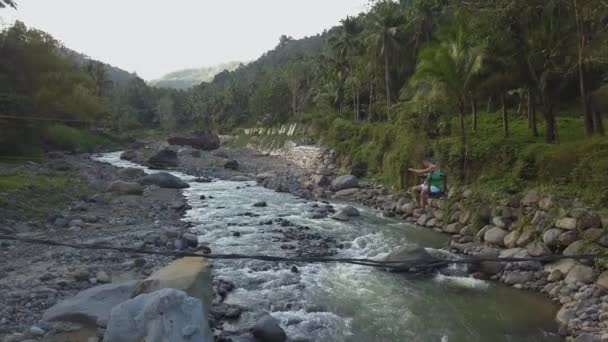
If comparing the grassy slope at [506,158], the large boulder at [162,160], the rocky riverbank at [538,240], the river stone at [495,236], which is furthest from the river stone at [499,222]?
the large boulder at [162,160]

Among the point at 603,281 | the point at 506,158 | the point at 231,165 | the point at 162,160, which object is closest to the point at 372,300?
the point at 603,281

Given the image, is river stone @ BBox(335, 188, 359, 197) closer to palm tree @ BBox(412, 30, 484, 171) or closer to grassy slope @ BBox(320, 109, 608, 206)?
grassy slope @ BBox(320, 109, 608, 206)

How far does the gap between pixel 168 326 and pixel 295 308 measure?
418 cm

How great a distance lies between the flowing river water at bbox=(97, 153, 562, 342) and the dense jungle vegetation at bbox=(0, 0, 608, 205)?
4800 millimetres

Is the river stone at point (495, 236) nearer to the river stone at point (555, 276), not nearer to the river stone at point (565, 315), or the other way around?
the river stone at point (555, 276)

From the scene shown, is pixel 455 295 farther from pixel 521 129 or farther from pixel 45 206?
pixel 521 129

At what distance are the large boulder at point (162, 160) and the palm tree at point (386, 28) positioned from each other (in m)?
23.0

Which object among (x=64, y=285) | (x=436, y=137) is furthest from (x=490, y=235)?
(x=64, y=285)

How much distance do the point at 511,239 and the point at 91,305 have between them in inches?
497

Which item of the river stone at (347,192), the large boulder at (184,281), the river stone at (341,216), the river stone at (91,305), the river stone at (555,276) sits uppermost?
the large boulder at (184,281)

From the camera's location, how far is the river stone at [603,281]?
34.1ft

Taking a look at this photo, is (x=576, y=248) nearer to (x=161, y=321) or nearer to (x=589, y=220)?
(x=589, y=220)

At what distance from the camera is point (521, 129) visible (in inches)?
1080

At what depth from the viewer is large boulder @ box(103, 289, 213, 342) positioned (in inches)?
281
